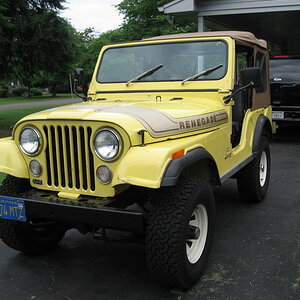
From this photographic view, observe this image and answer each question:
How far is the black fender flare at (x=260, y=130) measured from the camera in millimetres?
4441

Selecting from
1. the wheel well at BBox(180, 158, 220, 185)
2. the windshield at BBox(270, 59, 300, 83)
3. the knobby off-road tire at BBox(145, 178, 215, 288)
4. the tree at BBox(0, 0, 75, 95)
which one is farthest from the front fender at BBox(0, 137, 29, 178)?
the tree at BBox(0, 0, 75, 95)

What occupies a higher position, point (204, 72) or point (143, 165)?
point (204, 72)

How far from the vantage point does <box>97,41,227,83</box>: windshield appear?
3.99 meters

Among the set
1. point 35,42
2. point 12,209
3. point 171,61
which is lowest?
point 12,209

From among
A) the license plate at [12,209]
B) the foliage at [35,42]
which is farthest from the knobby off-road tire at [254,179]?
the foliage at [35,42]

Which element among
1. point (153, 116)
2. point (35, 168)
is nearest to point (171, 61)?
point (153, 116)

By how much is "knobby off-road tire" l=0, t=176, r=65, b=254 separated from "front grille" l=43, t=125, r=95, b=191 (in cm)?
41

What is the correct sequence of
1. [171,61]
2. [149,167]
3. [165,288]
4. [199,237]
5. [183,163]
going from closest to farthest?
[149,167], [183,163], [165,288], [199,237], [171,61]

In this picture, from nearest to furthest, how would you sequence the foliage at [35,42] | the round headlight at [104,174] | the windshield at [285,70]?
1. the round headlight at [104,174]
2. the windshield at [285,70]
3. the foliage at [35,42]

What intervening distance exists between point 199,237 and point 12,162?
60.8 inches

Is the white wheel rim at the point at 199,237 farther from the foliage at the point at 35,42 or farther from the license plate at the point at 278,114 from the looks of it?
the foliage at the point at 35,42

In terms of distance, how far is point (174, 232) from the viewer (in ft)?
8.36

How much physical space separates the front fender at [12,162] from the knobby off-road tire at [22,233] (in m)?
0.21

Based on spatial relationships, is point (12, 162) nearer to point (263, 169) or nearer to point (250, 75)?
point (250, 75)
